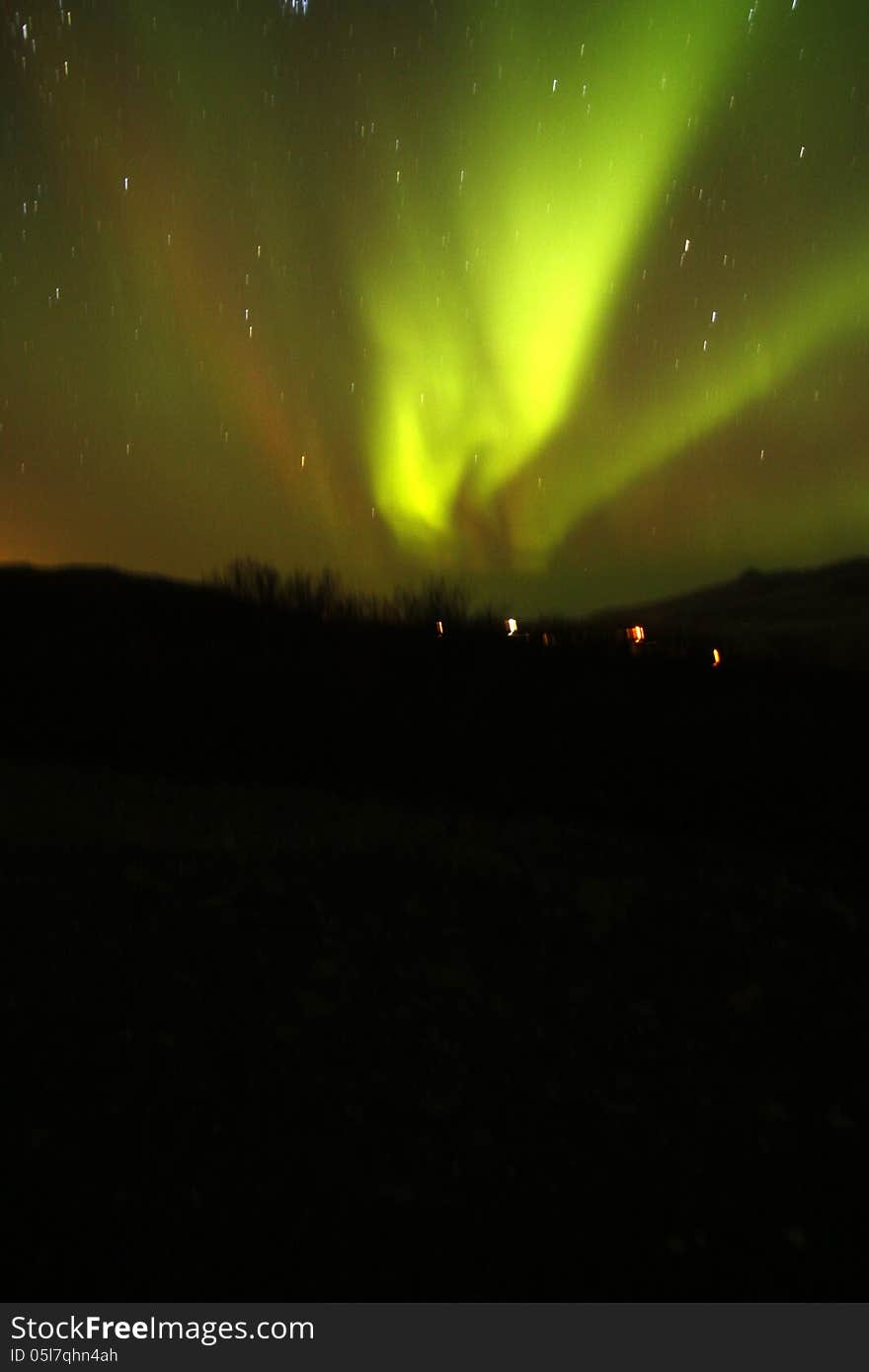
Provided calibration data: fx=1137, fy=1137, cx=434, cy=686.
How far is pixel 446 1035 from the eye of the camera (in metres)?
4.58

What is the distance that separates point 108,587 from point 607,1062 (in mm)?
12103

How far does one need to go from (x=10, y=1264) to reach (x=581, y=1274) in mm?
1677

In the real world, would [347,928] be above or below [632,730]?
below

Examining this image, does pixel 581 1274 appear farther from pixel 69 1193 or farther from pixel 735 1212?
pixel 69 1193

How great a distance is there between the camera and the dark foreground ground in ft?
11.5

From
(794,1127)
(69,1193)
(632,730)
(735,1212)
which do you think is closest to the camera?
(69,1193)

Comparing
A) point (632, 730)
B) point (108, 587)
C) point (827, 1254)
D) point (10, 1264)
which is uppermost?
point (108, 587)

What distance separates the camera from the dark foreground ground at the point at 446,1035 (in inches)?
137

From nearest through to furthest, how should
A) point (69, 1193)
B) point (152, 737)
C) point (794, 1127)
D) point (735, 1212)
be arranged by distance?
point (69, 1193), point (735, 1212), point (794, 1127), point (152, 737)

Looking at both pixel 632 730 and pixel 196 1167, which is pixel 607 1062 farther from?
pixel 632 730

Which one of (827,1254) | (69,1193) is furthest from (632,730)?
(69,1193)

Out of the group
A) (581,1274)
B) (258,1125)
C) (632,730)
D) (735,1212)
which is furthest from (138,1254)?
(632,730)

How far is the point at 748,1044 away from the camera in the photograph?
15.6ft

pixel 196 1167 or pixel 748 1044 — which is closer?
pixel 196 1167
